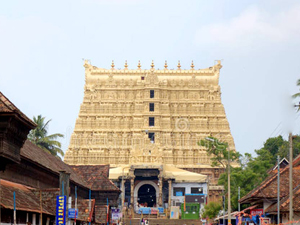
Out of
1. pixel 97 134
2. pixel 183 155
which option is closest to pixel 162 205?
pixel 183 155

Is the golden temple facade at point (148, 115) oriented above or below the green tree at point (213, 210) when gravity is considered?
above

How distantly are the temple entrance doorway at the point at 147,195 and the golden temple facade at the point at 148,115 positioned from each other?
801cm

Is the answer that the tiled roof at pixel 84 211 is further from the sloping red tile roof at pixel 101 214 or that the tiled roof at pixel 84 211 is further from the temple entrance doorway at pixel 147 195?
the temple entrance doorway at pixel 147 195

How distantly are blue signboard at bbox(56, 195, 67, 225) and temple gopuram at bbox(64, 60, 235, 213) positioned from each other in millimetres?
81083

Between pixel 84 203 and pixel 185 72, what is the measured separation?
86275 millimetres

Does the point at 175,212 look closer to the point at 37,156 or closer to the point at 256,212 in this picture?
the point at 256,212

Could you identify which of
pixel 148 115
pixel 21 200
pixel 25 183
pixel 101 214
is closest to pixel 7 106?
pixel 21 200

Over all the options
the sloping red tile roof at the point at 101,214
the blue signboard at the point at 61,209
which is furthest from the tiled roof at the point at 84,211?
the sloping red tile roof at the point at 101,214

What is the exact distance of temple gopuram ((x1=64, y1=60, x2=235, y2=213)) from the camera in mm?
111625

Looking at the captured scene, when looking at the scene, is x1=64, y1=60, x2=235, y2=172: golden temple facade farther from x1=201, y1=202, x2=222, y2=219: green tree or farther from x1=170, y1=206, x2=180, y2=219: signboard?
x1=201, y1=202, x2=222, y2=219: green tree

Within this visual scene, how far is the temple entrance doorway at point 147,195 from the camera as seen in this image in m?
103

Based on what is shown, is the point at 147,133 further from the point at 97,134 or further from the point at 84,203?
the point at 84,203

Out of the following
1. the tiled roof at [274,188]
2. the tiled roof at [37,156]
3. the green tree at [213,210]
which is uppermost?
the tiled roof at [37,156]

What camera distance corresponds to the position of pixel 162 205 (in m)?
99.2
